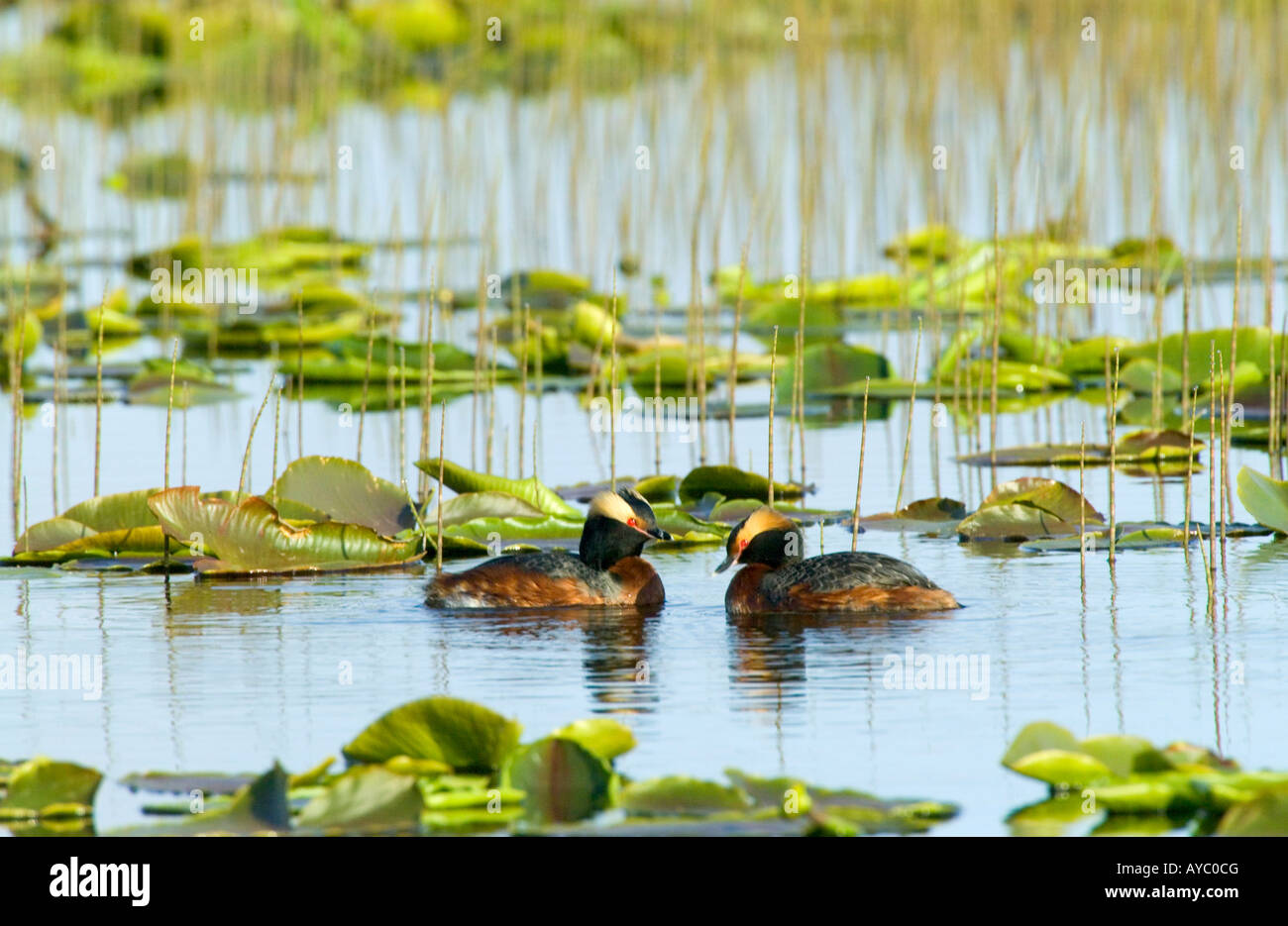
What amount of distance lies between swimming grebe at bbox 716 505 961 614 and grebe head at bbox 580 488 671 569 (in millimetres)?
370

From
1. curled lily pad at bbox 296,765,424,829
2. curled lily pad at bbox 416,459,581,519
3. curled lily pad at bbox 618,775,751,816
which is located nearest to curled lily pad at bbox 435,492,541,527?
curled lily pad at bbox 416,459,581,519

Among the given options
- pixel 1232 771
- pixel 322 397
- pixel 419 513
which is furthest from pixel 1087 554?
pixel 322 397

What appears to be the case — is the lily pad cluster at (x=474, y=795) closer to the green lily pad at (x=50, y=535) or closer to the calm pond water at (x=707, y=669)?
the calm pond water at (x=707, y=669)

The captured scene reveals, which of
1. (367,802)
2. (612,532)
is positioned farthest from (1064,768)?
(612,532)

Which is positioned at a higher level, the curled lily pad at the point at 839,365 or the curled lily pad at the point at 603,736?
the curled lily pad at the point at 839,365

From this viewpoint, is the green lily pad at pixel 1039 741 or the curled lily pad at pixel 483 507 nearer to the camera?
the green lily pad at pixel 1039 741

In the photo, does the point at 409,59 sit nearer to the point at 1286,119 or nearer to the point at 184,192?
the point at 184,192

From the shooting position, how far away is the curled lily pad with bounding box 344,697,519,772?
6.05 meters

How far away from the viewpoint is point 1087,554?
9453 millimetres

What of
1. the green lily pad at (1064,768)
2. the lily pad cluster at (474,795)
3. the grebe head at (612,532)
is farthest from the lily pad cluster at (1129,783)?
the grebe head at (612,532)

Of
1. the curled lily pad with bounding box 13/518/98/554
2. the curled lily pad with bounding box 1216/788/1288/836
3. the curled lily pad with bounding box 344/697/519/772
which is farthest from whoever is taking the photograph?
the curled lily pad with bounding box 13/518/98/554

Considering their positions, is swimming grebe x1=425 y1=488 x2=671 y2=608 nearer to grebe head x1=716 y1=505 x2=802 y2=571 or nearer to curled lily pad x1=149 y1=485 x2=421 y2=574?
grebe head x1=716 y1=505 x2=802 y2=571

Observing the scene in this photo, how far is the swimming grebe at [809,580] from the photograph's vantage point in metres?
8.37

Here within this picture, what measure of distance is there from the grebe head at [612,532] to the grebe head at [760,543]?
1.13 feet
